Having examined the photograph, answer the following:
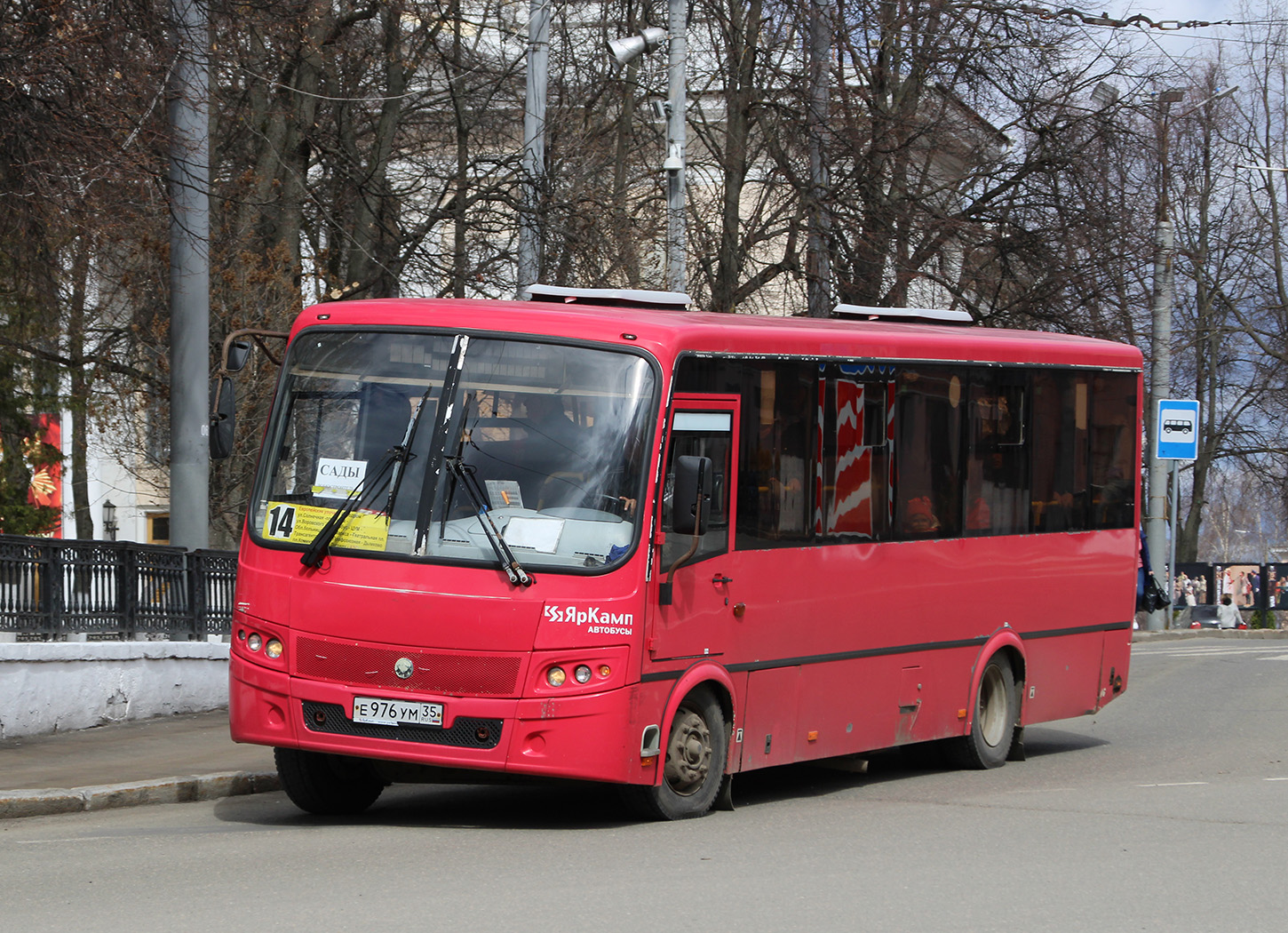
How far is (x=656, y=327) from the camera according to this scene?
1016 centimetres

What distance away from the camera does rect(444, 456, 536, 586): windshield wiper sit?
31.3ft

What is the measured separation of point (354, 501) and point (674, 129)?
11.0 m

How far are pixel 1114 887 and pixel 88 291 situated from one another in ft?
80.4

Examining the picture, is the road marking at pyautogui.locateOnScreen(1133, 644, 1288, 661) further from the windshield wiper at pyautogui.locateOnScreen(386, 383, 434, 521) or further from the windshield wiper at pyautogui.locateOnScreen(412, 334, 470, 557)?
the windshield wiper at pyautogui.locateOnScreen(386, 383, 434, 521)

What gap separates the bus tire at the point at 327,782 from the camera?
10.4 m

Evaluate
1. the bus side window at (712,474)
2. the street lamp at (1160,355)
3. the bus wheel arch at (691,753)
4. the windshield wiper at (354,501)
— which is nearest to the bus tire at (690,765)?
the bus wheel arch at (691,753)

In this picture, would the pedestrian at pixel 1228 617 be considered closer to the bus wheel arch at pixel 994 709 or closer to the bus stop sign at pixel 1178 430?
the bus stop sign at pixel 1178 430

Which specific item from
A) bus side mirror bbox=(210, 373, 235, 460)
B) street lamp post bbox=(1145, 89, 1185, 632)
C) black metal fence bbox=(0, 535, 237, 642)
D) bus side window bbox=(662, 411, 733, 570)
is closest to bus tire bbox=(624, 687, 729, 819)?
bus side window bbox=(662, 411, 733, 570)

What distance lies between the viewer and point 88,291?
2950 cm

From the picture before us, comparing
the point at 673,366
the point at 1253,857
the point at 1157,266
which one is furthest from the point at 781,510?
the point at 1157,266

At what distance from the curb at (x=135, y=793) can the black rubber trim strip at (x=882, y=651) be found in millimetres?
3303

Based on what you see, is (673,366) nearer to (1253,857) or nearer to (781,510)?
(781,510)

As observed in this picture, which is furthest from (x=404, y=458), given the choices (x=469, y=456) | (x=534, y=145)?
(x=534, y=145)

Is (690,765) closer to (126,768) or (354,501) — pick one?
(354,501)
